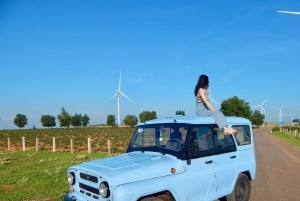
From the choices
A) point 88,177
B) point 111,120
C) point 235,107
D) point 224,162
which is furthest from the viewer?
point 111,120

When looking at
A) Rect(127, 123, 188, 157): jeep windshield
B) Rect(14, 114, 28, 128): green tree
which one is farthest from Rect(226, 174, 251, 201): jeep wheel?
Rect(14, 114, 28, 128): green tree

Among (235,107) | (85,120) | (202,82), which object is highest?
(235,107)

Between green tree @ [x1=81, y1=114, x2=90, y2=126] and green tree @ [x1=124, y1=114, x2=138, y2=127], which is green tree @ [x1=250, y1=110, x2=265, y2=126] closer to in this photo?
green tree @ [x1=124, y1=114, x2=138, y2=127]

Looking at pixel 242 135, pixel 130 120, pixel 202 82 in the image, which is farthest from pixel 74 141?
pixel 130 120

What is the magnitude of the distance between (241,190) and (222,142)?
55.1 inches

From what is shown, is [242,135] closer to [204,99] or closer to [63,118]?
[204,99]

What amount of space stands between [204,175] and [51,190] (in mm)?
5040

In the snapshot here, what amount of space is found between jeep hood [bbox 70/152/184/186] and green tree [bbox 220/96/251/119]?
86.8m

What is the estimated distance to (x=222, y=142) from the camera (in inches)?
280

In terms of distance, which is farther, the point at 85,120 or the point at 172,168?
the point at 85,120

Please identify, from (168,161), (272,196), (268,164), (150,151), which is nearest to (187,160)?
(168,161)

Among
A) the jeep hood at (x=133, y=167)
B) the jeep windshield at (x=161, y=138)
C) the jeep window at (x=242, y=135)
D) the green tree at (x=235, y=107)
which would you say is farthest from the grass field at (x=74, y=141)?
the green tree at (x=235, y=107)

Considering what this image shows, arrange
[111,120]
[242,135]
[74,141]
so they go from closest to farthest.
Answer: [242,135] → [74,141] → [111,120]

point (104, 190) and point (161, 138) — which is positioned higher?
point (161, 138)
